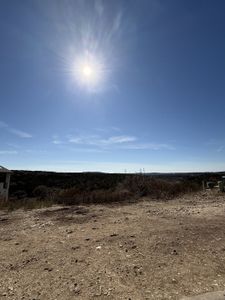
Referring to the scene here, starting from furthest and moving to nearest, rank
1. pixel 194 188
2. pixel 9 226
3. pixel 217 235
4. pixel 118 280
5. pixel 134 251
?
pixel 194 188 → pixel 9 226 → pixel 217 235 → pixel 134 251 → pixel 118 280

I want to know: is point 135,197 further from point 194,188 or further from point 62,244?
point 62,244

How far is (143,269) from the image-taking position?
151 inches

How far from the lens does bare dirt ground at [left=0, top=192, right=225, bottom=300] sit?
3.27m

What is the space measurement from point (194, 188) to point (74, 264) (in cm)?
1285

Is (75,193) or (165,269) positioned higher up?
(75,193)

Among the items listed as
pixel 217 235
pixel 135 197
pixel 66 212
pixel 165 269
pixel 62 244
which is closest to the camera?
pixel 165 269

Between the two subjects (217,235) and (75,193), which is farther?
(75,193)

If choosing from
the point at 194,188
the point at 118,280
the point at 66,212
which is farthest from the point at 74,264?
the point at 194,188

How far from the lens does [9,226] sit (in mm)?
6727

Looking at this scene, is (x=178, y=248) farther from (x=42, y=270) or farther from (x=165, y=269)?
(x=42, y=270)

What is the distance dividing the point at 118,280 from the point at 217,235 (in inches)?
113

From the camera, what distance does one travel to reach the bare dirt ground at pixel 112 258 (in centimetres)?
327

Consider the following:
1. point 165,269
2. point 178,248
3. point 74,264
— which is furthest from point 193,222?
point 74,264

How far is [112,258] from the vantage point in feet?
14.1
